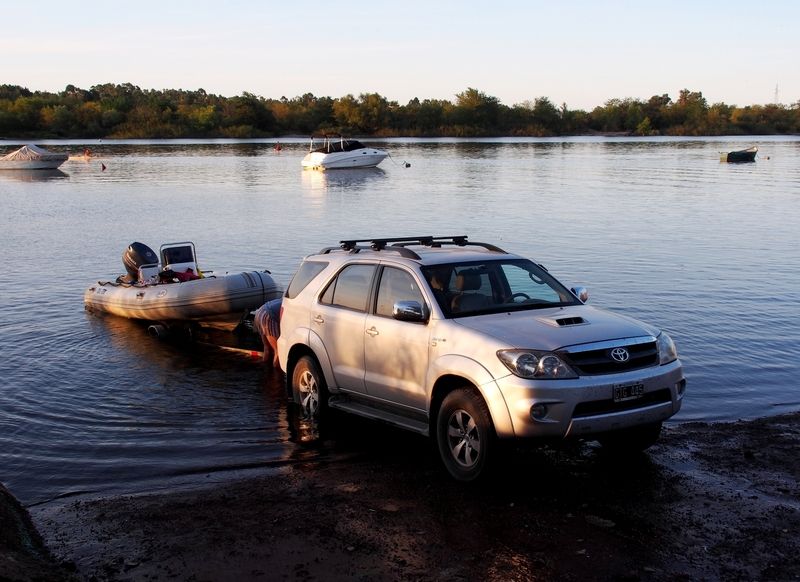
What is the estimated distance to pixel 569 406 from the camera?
6.93 metres

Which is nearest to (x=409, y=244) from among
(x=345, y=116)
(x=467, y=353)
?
(x=467, y=353)

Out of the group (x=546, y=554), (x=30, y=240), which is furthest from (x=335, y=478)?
(x=30, y=240)

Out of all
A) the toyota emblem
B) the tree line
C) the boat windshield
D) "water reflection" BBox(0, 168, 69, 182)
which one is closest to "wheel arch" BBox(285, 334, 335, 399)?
the toyota emblem

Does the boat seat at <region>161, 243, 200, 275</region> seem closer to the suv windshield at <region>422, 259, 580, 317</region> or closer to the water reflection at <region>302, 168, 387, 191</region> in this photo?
the suv windshield at <region>422, 259, 580, 317</region>

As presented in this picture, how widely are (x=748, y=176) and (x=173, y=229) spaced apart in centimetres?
4033

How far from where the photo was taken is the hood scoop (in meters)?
7.48

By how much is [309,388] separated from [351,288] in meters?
1.27

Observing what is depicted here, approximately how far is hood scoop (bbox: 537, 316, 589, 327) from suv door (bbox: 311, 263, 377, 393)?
6.11ft

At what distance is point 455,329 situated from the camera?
24.8ft

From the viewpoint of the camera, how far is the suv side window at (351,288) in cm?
883

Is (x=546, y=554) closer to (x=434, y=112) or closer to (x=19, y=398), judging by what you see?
(x=19, y=398)

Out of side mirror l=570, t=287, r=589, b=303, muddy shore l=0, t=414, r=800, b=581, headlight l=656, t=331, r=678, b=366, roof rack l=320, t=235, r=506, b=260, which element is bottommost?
muddy shore l=0, t=414, r=800, b=581

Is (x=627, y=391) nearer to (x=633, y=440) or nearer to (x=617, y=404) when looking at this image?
(x=617, y=404)

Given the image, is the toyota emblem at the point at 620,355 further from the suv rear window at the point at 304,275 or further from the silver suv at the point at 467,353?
the suv rear window at the point at 304,275
